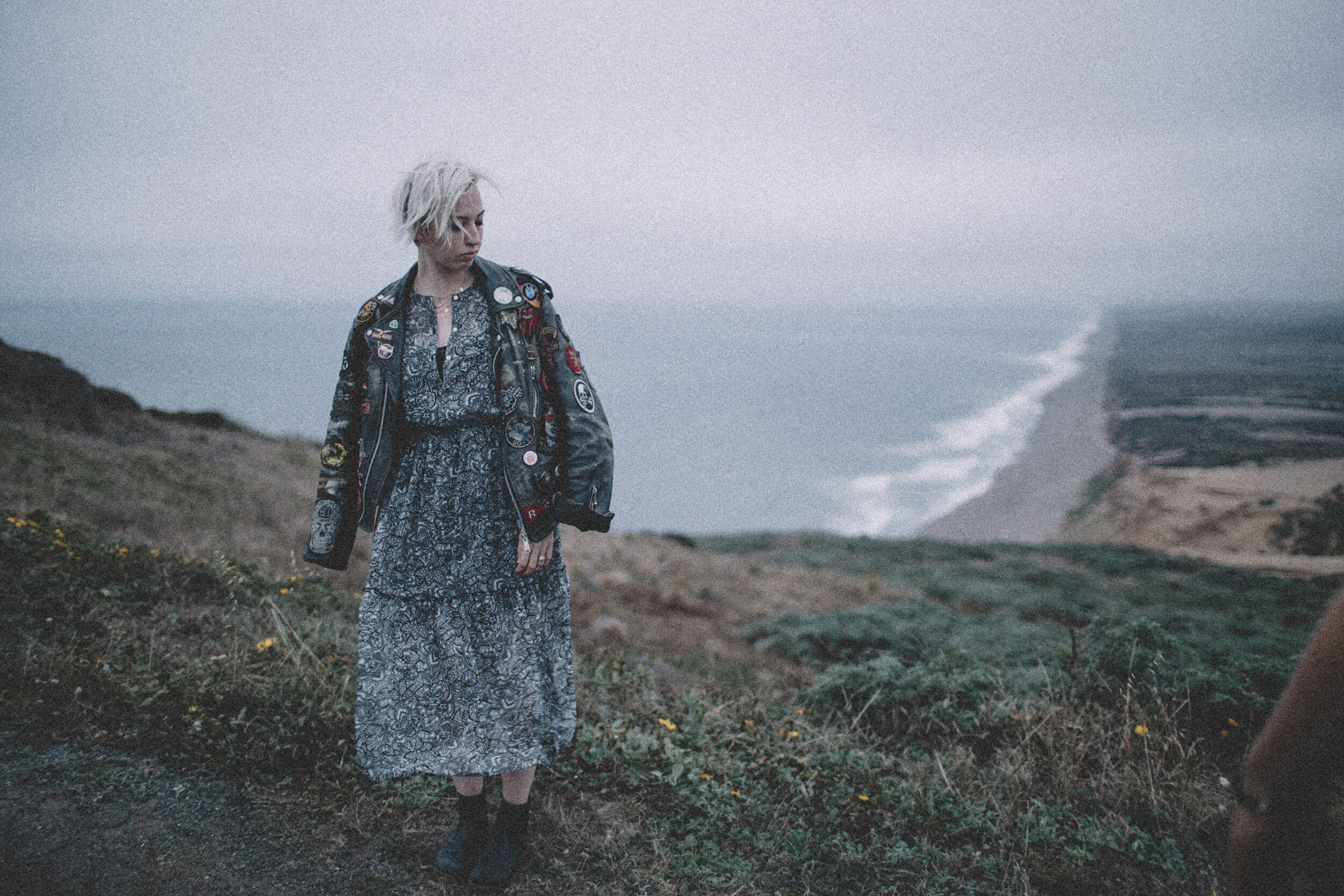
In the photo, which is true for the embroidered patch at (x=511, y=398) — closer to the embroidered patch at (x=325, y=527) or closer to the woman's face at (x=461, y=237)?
the woman's face at (x=461, y=237)

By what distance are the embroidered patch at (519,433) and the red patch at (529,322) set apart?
0.29 meters

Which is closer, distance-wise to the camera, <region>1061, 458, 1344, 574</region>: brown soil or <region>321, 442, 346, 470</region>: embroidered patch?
<region>321, 442, 346, 470</region>: embroidered patch

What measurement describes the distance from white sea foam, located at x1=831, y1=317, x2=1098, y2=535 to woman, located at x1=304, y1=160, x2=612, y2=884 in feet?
145

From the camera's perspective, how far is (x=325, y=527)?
7.30 ft

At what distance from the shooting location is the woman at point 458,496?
6.98ft

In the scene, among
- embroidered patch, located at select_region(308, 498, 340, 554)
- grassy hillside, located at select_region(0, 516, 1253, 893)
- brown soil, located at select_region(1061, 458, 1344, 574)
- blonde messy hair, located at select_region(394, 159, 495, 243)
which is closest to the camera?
blonde messy hair, located at select_region(394, 159, 495, 243)

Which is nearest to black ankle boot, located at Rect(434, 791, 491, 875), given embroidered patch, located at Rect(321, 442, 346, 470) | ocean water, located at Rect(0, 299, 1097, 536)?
embroidered patch, located at Rect(321, 442, 346, 470)

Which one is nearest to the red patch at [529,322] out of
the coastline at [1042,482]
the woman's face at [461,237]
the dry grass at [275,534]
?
the woman's face at [461,237]

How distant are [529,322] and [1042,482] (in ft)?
173

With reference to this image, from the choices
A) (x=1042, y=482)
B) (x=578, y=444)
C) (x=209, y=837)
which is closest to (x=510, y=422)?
(x=578, y=444)

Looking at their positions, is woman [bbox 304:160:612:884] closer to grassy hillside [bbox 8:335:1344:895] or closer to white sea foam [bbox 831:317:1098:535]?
grassy hillside [bbox 8:335:1344:895]

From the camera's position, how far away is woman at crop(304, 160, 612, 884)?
2127mm

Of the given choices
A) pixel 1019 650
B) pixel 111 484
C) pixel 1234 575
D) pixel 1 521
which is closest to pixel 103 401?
pixel 111 484

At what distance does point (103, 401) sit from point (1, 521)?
1166 centimetres
